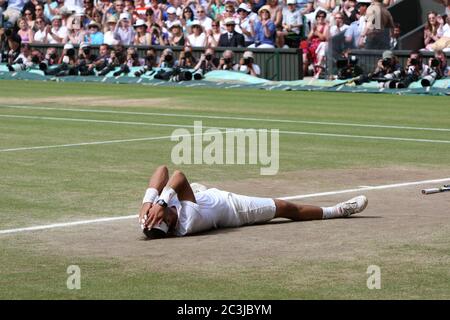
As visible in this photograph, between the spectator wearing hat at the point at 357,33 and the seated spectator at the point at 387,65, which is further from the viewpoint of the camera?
the spectator wearing hat at the point at 357,33

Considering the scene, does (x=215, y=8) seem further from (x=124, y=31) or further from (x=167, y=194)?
(x=167, y=194)

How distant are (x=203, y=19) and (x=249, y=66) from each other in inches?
132

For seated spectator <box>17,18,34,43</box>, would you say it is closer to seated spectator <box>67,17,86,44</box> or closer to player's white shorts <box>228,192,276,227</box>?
seated spectator <box>67,17,86,44</box>

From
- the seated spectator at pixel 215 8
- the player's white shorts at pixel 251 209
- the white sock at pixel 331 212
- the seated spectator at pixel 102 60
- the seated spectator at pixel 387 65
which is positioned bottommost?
the seated spectator at pixel 102 60

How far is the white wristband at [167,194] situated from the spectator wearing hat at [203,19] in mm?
25512

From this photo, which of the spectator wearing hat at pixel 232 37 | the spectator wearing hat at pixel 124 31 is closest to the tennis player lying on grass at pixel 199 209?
the spectator wearing hat at pixel 232 37

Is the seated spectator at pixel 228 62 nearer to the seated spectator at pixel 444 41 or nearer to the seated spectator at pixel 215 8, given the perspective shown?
the seated spectator at pixel 215 8

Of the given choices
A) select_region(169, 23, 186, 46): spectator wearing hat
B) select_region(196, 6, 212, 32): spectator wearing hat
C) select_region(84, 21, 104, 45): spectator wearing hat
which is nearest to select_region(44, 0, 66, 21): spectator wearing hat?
select_region(84, 21, 104, 45): spectator wearing hat

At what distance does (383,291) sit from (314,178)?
642 cm

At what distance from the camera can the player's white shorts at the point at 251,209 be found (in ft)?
36.1

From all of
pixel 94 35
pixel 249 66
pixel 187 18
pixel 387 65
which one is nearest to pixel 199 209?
pixel 387 65

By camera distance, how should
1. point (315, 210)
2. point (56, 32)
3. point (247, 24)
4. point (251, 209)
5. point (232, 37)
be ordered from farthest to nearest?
point (56, 32) → point (247, 24) → point (232, 37) → point (315, 210) → point (251, 209)

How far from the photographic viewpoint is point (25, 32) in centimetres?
4084
